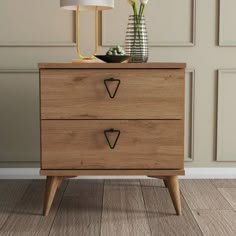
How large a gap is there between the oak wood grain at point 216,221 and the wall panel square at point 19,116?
89 cm

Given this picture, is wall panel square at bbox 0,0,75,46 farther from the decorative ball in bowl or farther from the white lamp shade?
the decorative ball in bowl

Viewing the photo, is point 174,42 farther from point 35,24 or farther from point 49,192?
point 49,192

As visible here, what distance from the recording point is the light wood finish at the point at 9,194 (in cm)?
179

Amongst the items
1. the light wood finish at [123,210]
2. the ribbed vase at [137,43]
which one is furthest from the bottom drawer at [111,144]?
the ribbed vase at [137,43]

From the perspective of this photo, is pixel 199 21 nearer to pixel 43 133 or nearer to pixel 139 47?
pixel 139 47

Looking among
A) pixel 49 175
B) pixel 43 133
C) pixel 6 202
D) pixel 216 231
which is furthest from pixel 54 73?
pixel 216 231

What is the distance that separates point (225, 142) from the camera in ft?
7.57

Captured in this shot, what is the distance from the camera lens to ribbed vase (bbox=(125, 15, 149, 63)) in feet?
6.17

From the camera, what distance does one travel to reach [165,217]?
68.4 inches

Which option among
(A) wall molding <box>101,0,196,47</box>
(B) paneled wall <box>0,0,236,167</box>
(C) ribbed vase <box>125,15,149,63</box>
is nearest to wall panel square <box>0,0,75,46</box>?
(B) paneled wall <box>0,0,236,167</box>

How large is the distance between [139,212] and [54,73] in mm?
597

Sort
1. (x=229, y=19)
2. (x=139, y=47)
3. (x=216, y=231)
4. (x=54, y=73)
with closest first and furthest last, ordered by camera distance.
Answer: (x=216, y=231), (x=54, y=73), (x=139, y=47), (x=229, y=19)

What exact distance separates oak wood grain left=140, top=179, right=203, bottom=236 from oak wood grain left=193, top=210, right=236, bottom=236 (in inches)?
1.0

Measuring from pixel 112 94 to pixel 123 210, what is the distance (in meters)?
0.44
